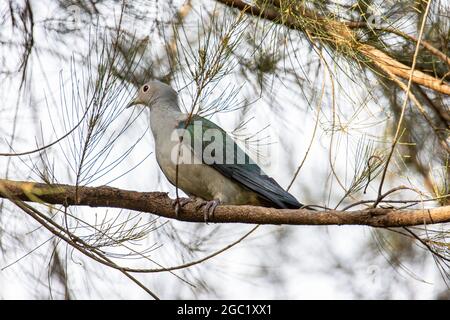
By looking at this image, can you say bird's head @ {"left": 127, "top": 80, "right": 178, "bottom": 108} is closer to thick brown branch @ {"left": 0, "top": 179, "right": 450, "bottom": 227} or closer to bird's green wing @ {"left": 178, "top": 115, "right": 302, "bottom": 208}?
bird's green wing @ {"left": 178, "top": 115, "right": 302, "bottom": 208}

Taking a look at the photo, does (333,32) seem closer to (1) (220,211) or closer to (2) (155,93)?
(1) (220,211)

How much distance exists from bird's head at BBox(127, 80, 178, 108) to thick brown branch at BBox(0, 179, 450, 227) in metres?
0.83

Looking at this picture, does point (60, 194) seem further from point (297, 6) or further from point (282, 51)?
point (282, 51)

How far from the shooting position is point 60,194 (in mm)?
2510

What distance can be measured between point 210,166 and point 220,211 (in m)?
0.59

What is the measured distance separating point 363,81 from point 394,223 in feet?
2.94

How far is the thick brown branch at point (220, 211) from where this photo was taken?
7.64 ft

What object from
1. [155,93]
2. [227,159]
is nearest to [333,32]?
[227,159]

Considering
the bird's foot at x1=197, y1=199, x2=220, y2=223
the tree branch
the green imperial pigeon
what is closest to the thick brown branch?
the bird's foot at x1=197, y1=199, x2=220, y2=223

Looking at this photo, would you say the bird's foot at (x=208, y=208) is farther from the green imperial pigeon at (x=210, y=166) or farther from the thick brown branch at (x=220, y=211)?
the green imperial pigeon at (x=210, y=166)

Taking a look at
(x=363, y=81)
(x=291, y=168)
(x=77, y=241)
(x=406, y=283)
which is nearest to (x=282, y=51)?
(x=363, y=81)

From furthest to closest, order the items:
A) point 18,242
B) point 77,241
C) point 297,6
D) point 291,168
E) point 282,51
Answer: point 291,168, point 282,51, point 18,242, point 297,6, point 77,241

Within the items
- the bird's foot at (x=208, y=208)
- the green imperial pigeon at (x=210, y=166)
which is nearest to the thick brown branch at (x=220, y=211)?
the bird's foot at (x=208, y=208)

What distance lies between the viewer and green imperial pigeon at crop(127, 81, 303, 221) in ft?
10.6
